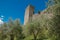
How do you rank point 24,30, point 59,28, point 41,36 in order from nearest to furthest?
point 59,28, point 41,36, point 24,30

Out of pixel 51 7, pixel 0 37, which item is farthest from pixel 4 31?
pixel 51 7

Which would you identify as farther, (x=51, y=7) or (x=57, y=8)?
(x=51, y=7)

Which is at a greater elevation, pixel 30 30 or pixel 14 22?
pixel 14 22

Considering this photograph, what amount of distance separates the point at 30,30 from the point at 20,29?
3453mm

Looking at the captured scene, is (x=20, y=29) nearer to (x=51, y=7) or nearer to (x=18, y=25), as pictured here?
(x=18, y=25)

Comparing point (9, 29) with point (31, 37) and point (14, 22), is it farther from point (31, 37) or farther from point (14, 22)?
point (31, 37)

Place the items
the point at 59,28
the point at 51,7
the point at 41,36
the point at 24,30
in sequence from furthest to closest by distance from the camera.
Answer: the point at 24,30, the point at 41,36, the point at 51,7, the point at 59,28

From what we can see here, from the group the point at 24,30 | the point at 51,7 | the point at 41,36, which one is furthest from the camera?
the point at 24,30

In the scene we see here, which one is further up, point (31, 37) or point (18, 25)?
point (18, 25)

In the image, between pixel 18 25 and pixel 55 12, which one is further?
pixel 18 25

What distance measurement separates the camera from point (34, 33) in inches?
1257

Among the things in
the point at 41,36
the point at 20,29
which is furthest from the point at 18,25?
the point at 41,36

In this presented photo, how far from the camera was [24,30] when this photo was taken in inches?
1350

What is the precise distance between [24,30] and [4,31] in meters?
4.81
